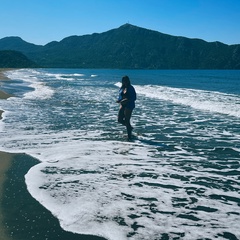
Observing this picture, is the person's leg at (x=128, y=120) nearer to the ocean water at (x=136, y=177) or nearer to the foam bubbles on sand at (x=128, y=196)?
the ocean water at (x=136, y=177)

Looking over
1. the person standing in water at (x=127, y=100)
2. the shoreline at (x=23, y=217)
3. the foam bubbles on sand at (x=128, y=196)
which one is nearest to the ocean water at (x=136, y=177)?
the foam bubbles on sand at (x=128, y=196)

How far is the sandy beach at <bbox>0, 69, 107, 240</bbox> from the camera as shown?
416cm

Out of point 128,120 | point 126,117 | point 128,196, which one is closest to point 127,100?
point 126,117

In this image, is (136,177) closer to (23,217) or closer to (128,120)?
(23,217)

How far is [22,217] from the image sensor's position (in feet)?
15.2

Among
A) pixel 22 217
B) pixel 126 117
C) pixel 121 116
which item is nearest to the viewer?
pixel 22 217

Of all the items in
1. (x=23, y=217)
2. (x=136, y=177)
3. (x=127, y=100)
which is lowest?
(x=136, y=177)

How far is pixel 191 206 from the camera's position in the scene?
17.0 ft

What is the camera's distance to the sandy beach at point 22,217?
13.6 feet

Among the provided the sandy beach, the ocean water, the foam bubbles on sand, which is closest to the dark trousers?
the ocean water

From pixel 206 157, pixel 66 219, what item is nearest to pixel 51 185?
pixel 66 219

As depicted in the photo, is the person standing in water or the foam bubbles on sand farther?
the person standing in water

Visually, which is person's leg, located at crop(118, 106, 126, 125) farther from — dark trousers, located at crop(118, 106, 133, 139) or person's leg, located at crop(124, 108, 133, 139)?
person's leg, located at crop(124, 108, 133, 139)

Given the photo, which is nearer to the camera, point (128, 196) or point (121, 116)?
point (128, 196)
